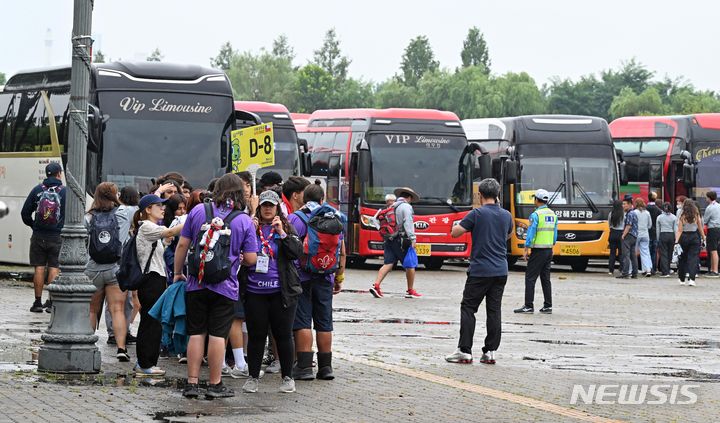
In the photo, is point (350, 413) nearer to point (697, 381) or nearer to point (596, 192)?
point (697, 381)

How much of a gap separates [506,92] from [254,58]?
122ft

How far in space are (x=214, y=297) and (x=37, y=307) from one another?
791 cm

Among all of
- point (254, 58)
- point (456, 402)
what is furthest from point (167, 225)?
point (254, 58)

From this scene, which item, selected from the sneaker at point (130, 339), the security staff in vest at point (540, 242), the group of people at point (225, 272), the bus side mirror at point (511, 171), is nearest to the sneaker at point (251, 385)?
the group of people at point (225, 272)

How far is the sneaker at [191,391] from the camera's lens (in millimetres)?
10906

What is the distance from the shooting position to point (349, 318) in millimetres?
18906

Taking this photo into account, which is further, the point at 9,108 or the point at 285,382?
the point at 9,108

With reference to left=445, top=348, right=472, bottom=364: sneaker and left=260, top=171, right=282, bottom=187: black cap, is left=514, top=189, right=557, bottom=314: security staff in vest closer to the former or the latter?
left=445, top=348, right=472, bottom=364: sneaker

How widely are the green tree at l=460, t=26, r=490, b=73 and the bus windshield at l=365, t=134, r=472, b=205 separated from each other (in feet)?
408

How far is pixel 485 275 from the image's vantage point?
1399cm

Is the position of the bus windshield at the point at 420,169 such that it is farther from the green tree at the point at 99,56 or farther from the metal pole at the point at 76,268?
the green tree at the point at 99,56

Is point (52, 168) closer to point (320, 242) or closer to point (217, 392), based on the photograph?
point (320, 242)

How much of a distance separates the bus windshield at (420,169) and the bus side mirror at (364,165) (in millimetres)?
126

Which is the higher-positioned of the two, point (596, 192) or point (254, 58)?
point (254, 58)
